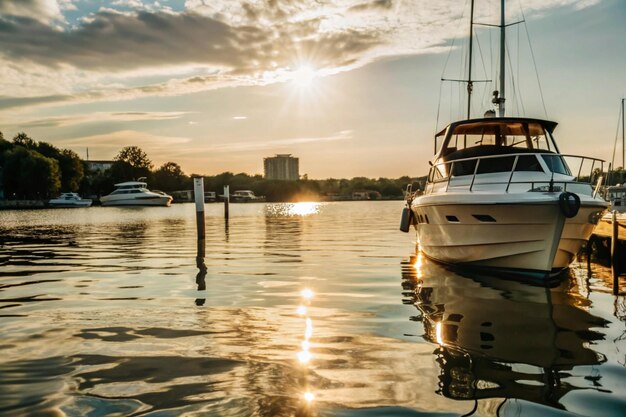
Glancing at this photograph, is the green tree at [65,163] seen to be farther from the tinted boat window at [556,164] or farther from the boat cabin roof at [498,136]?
the tinted boat window at [556,164]

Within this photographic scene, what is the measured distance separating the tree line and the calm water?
725 cm

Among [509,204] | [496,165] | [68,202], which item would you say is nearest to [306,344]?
[509,204]

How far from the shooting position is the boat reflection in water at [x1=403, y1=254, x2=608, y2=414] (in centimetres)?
515

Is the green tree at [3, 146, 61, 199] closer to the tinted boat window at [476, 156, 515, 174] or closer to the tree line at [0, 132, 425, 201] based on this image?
the tree line at [0, 132, 425, 201]

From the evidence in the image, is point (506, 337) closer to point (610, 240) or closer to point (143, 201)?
point (610, 240)

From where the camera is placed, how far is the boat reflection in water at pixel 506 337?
5152mm

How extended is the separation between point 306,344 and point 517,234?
628 centimetres

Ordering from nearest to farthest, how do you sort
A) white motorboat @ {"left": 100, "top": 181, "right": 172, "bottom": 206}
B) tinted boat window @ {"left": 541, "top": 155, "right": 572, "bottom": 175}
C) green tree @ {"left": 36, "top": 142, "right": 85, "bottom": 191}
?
1. tinted boat window @ {"left": 541, "top": 155, "right": 572, "bottom": 175}
2. white motorboat @ {"left": 100, "top": 181, "right": 172, "bottom": 206}
3. green tree @ {"left": 36, "top": 142, "right": 85, "bottom": 191}

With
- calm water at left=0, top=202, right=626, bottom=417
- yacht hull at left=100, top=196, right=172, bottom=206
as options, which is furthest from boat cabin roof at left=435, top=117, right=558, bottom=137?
yacht hull at left=100, top=196, right=172, bottom=206

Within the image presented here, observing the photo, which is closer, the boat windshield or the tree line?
the boat windshield

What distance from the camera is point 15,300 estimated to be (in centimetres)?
960

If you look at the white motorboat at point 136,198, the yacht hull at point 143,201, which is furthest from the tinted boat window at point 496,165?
the yacht hull at point 143,201

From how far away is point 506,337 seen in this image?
23.0 feet

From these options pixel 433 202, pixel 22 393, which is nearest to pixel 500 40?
pixel 433 202
